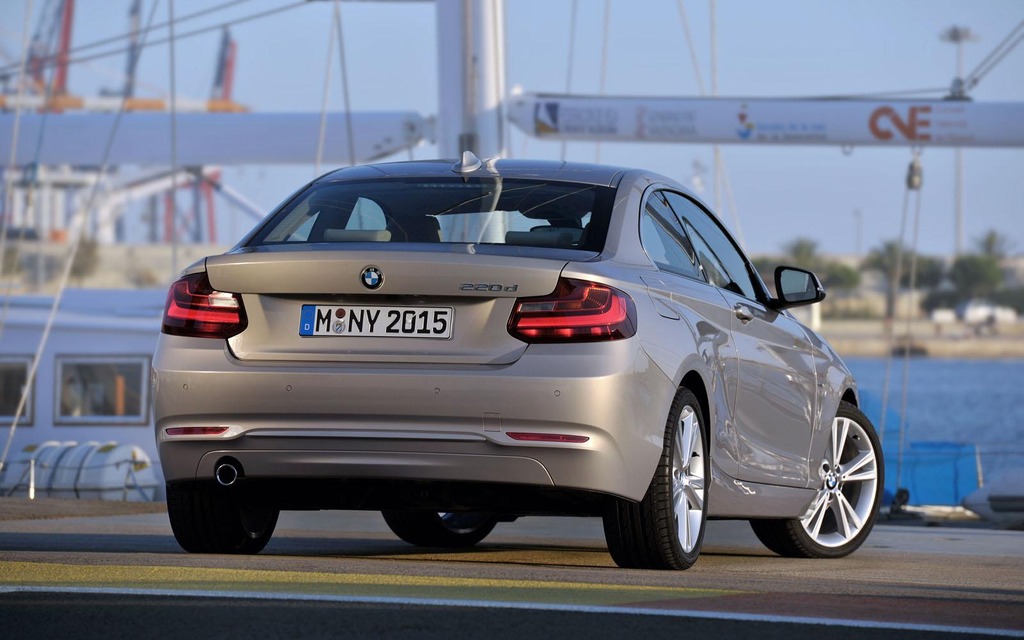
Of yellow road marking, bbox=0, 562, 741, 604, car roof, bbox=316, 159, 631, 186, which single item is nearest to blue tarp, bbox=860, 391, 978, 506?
car roof, bbox=316, 159, 631, 186

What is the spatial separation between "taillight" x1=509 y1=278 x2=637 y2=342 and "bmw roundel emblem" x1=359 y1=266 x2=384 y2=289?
0.46 metres

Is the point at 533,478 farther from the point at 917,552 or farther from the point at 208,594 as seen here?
the point at 917,552

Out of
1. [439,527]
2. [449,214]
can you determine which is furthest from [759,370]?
[439,527]

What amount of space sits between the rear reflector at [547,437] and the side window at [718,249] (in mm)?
1636

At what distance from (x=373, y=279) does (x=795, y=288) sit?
2743 mm

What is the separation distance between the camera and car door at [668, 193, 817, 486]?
7.30 metres

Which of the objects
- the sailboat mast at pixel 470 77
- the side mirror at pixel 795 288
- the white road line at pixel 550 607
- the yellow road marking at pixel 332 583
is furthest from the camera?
the sailboat mast at pixel 470 77

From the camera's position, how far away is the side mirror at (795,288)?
803cm

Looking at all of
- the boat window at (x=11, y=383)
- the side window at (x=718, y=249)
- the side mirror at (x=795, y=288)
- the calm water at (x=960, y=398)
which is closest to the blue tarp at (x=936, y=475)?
the calm water at (x=960, y=398)

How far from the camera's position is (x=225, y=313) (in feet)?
20.4

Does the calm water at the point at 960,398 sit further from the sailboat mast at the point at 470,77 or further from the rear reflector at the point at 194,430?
the rear reflector at the point at 194,430

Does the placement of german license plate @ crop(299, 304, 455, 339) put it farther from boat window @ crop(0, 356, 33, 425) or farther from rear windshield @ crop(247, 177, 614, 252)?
boat window @ crop(0, 356, 33, 425)

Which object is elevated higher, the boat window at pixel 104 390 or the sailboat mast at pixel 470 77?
the sailboat mast at pixel 470 77

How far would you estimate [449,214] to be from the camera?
21.9 feet
